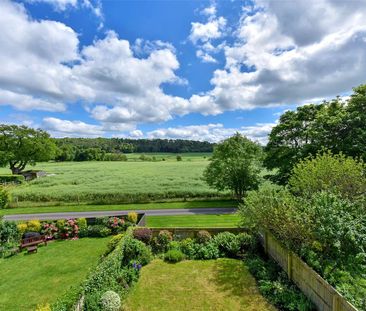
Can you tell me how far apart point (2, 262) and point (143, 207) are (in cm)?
1499

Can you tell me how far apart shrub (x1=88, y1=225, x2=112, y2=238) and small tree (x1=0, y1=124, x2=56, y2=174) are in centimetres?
4319

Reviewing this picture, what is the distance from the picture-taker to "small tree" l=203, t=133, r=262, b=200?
2912 centimetres

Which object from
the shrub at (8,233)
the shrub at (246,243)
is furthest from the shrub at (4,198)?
the shrub at (246,243)

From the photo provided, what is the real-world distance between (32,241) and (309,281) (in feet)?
52.6

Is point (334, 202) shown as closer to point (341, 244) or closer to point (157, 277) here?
point (341, 244)

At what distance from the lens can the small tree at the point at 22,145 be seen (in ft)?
168

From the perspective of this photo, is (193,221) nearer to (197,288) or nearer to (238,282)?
(238,282)

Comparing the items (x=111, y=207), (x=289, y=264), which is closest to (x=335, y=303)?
(x=289, y=264)

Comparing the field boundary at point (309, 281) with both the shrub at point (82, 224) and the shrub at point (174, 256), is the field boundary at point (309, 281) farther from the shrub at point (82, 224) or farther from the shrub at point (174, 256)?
the shrub at point (82, 224)

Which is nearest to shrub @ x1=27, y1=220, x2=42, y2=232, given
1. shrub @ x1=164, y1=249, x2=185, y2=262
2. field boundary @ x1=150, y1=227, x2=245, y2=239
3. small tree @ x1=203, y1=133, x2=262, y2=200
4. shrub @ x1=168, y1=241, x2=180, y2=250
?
field boundary @ x1=150, y1=227, x2=245, y2=239

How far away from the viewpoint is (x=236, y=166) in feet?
95.1

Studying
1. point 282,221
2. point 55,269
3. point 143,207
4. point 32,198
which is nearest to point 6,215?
point 32,198

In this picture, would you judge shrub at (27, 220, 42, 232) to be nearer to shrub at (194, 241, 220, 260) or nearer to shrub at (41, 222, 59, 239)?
shrub at (41, 222, 59, 239)

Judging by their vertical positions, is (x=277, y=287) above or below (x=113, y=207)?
above
